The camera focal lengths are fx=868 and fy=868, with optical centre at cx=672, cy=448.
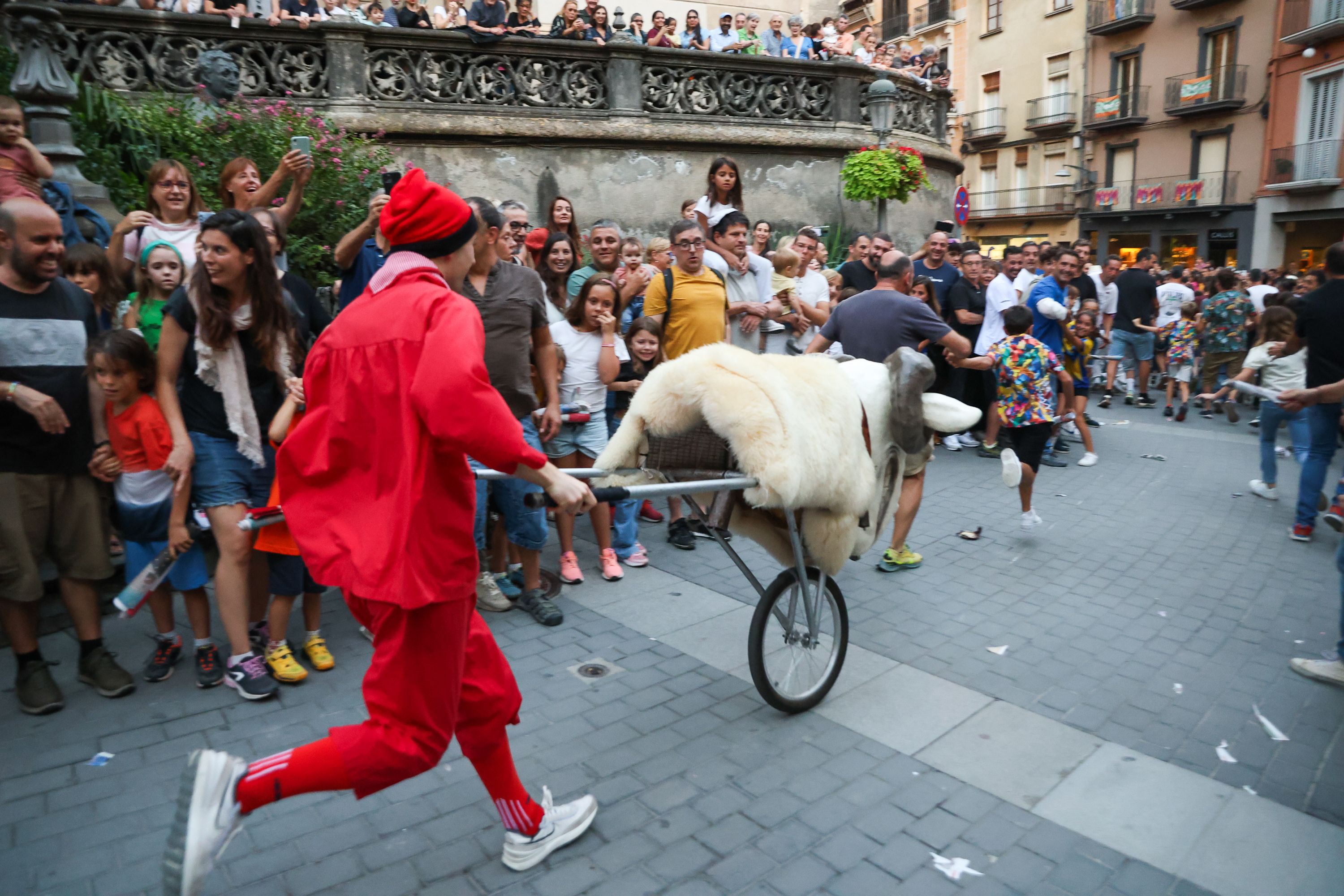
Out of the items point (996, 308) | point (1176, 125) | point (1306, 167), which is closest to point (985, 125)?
point (1176, 125)

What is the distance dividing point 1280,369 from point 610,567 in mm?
6690

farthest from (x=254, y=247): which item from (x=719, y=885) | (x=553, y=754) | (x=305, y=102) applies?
(x=305, y=102)

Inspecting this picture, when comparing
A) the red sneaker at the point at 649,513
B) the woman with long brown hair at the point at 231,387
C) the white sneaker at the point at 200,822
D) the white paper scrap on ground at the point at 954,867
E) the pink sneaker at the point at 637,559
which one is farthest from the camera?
the red sneaker at the point at 649,513

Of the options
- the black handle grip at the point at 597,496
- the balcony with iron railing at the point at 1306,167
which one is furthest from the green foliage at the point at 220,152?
the balcony with iron railing at the point at 1306,167

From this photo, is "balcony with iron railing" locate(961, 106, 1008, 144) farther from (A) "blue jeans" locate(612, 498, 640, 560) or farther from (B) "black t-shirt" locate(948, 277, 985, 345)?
(A) "blue jeans" locate(612, 498, 640, 560)

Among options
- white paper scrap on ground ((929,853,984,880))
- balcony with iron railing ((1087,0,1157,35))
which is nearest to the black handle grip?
white paper scrap on ground ((929,853,984,880))

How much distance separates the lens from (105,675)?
13.5ft

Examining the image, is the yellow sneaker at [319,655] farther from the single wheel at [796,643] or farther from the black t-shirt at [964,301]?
the black t-shirt at [964,301]

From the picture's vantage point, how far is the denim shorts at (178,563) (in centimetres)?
427

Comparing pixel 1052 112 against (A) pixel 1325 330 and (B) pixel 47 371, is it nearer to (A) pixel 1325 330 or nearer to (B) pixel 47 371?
(A) pixel 1325 330

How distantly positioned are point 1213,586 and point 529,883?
196 inches

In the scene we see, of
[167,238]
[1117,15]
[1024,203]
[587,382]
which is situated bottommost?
[587,382]

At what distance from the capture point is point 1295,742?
378 centimetres

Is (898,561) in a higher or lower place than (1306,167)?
lower
